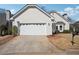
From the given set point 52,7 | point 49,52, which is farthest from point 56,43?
point 52,7

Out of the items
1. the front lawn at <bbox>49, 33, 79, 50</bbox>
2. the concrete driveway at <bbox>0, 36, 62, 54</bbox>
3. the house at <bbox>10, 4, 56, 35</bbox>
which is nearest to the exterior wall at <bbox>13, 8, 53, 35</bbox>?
the house at <bbox>10, 4, 56, 35</bbox>

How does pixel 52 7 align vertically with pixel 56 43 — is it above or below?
above

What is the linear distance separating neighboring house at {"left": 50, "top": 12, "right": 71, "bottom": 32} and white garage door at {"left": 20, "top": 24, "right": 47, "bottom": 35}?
1.22 ft

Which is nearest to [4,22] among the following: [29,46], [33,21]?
[33,21]

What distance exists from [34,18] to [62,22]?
0.69m

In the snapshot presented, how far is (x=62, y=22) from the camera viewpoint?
810 cm

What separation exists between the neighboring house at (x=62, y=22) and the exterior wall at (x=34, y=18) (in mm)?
174

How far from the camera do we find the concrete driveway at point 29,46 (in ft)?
26.1

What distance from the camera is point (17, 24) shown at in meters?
8.21

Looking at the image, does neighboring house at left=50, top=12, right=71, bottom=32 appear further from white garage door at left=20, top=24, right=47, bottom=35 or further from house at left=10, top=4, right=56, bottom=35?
white garage door at left=20, top=24, right=47, bottom=35

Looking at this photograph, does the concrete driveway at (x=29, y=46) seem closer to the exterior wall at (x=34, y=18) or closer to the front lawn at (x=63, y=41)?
the front lawn at (x=63, y=41)

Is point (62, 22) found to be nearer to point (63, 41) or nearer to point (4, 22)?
point (63, 41)
